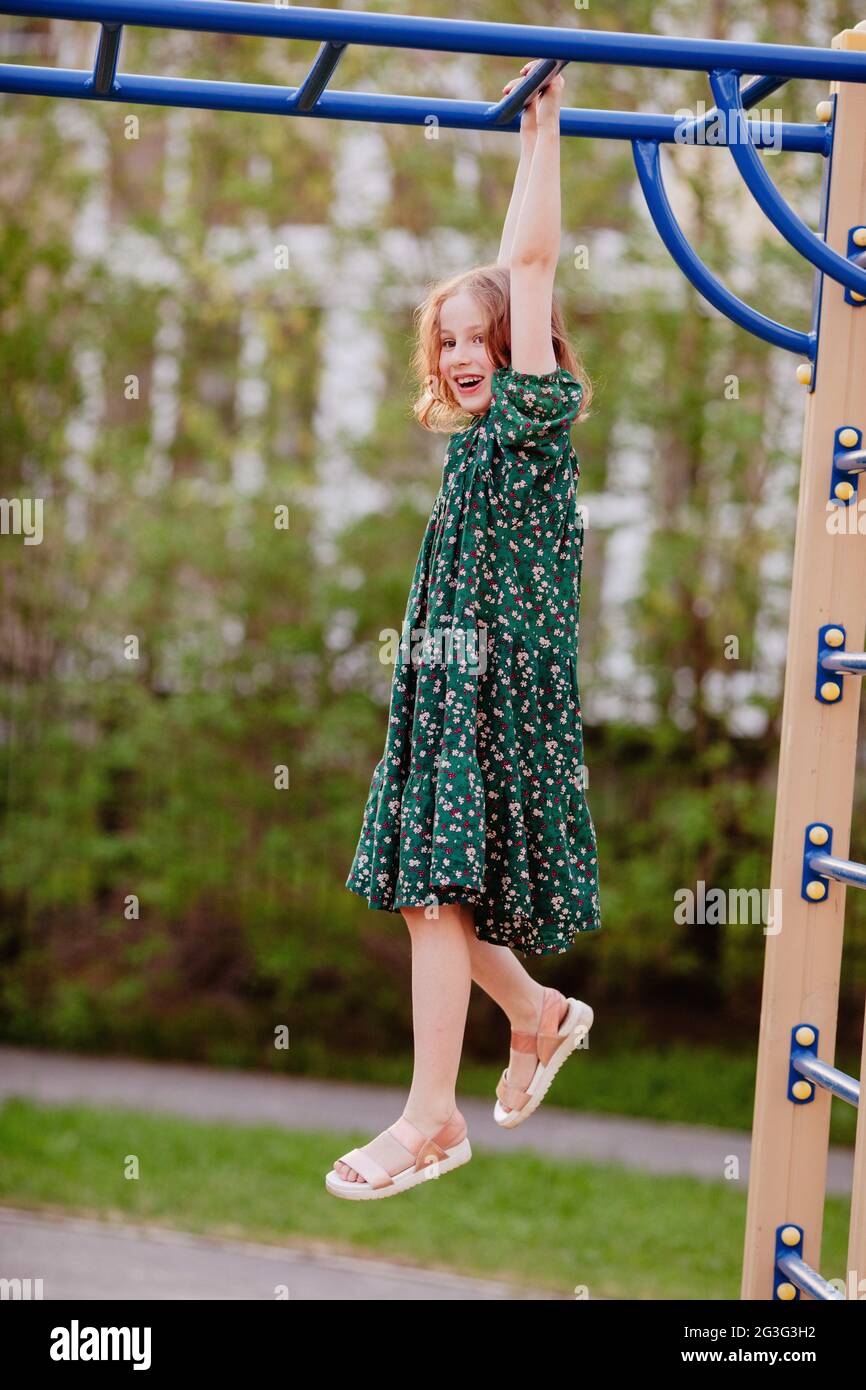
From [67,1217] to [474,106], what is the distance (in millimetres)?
4215

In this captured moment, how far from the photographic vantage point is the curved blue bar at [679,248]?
2695 mm

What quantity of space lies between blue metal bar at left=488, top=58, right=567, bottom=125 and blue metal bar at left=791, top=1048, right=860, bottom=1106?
167 centimetres

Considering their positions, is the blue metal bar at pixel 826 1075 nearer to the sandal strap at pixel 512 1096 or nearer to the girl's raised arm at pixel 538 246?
the sandal strap at pixel 512 1096

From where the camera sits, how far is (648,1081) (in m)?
6.72

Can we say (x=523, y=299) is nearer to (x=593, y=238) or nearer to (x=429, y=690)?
(x=429, y=690)

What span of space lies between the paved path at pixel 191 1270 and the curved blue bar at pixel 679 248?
3.11 m

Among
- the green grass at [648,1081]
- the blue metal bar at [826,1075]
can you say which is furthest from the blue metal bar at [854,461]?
the green grass at [648,1081]

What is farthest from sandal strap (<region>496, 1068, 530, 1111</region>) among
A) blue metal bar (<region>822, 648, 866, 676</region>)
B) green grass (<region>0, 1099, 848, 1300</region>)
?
green grass (<region>0, 1099, 848, 1300</region>)

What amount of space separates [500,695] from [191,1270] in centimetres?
327

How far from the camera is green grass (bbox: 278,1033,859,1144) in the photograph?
21.5ft

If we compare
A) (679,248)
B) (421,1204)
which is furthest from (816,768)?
(421,1204)

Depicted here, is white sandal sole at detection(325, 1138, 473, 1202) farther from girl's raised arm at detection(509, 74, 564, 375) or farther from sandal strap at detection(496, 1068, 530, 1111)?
girl's raised arm at detection(509, 74, 564, 375)
